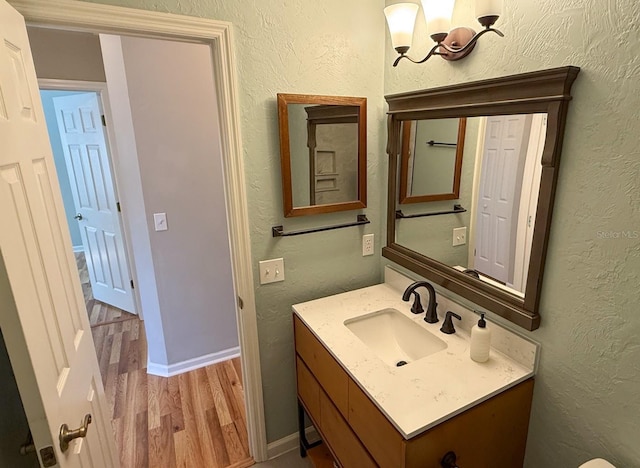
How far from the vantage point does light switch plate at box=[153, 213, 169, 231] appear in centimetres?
236

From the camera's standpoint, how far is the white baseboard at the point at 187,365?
8.71ft

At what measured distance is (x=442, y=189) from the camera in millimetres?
1587

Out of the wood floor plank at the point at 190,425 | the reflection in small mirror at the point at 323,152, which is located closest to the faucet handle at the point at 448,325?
the reflection in small mirror at the point at 323,152

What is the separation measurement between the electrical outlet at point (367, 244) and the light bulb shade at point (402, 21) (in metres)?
0.91

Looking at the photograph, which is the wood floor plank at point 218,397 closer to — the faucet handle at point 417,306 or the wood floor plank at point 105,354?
the wood floor plank at point 105,354

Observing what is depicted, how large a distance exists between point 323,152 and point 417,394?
1.09m

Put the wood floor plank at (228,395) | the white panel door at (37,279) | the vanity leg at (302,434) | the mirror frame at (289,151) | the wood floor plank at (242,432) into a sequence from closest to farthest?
1. the white panel door at (37,279)
2. the mirror frame at (289,151)
3. the vanity leg at (302,434)
4. the wood floor plank at (242,432)
5. the wood floor plank at (228,395)

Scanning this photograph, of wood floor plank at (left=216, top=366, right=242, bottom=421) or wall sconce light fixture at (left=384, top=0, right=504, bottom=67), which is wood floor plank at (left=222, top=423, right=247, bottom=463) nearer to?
wood floor plank at (left=216, top=366, right=242, bottom=421)

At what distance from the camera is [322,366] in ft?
4.90

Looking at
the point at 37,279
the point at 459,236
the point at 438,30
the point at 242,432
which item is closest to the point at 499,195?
the point at 459,236

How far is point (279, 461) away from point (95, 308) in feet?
9.30

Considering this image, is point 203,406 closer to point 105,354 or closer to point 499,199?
point 105,354

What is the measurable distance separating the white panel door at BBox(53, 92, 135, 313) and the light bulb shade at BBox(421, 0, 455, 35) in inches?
114

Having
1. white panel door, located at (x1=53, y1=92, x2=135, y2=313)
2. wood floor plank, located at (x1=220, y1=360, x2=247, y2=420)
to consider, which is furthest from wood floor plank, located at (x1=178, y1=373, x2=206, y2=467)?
white panel door, located at (x1=53, y1=92, x2=135, y2=313)
